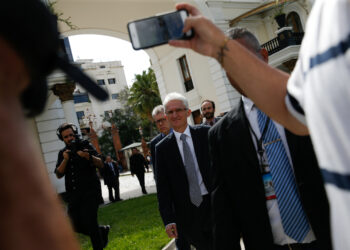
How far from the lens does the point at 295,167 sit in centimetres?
224

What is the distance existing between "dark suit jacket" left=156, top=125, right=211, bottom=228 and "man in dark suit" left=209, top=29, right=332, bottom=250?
137 cm

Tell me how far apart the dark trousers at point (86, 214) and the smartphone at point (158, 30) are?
4.38 m

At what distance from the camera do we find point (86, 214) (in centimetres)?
549

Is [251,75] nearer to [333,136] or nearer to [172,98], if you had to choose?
[333,136]

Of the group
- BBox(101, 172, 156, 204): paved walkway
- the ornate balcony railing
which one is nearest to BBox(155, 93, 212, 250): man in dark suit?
BBox(101, 172, 156, 204): paved walkway

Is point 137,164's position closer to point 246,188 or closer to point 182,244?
point 182,244

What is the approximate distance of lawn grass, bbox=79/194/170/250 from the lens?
6.41 meters

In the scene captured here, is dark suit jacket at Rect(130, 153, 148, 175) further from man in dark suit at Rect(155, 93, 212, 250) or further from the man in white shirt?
the man in white shirt

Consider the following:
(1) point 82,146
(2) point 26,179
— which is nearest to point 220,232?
(2) point 26,179

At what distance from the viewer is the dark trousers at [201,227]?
12.4 ft

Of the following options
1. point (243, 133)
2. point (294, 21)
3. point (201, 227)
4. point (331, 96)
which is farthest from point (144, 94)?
point (331, 96)

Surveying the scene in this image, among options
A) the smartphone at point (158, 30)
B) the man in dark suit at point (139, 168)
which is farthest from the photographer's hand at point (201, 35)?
the man in dark suit at point (139, 168)

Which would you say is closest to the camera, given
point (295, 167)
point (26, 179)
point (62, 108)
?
point (26, 179)

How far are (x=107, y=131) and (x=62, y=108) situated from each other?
44.3 m
